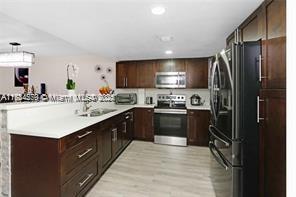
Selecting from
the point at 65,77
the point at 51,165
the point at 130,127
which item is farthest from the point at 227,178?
the point at 65,77

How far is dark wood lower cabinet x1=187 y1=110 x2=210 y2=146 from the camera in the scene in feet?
13.3

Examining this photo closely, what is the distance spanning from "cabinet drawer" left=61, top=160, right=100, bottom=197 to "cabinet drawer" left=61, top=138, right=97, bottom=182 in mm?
106

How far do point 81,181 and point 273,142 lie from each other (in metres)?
1.99

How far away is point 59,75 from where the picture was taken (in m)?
5.25

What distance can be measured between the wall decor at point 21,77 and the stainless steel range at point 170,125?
14.1 feet

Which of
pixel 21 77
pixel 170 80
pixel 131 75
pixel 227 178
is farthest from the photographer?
pixel 21 77

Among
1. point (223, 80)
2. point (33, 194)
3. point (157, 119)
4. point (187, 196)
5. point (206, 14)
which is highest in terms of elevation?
point (206, 14)

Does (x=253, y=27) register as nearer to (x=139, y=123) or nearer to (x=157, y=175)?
(x=157, y=175)

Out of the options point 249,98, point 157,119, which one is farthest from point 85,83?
point 249,98

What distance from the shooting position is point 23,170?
186 cm

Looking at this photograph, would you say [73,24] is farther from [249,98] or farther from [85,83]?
[85,83]

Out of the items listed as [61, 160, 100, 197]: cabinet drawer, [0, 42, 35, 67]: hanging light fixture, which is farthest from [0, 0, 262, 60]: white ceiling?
[61, 160, 100, 197]: cabinet drawer

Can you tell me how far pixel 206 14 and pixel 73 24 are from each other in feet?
5.06

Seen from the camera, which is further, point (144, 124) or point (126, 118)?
point (144, 124)
